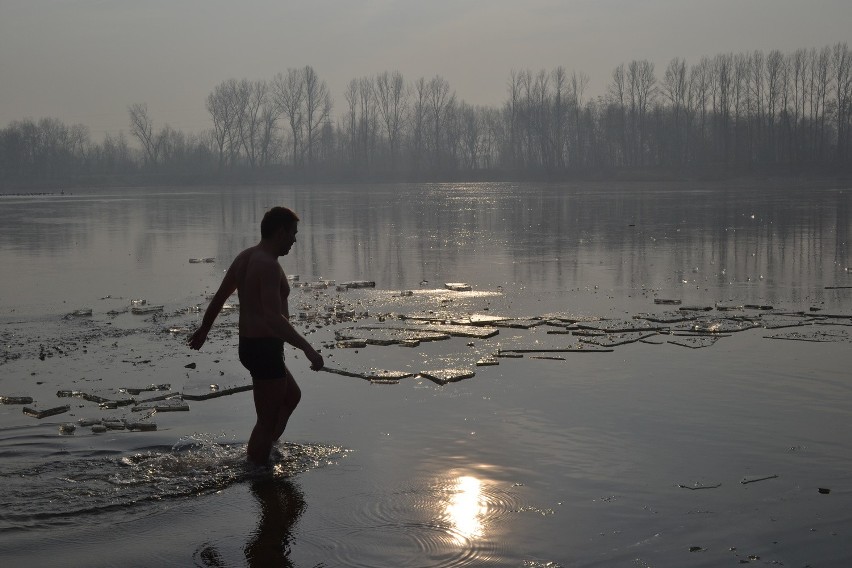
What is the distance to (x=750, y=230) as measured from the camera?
27.3m

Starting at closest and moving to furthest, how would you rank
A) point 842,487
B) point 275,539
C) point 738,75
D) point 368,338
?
1. point 275,539
2. point 842,487
3. point 368,338
4. point 738,75

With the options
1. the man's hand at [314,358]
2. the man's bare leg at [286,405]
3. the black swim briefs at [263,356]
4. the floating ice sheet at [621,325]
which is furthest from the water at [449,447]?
the man's hand at [314,358]

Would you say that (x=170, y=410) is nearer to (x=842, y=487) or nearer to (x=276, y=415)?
(x=276, y=415)

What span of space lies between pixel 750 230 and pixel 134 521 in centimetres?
2439

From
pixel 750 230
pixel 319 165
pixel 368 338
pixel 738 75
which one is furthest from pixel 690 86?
pixel 368 338

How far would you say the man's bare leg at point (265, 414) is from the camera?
21.7 feet

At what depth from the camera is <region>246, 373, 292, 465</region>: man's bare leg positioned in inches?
261

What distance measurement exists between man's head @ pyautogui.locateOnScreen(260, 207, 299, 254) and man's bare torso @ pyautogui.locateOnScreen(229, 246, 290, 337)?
0.40 feet

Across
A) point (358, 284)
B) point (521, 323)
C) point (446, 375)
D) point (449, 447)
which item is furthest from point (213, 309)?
point (358, 284)

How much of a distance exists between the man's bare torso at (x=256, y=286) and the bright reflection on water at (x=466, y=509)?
1677 millimetres

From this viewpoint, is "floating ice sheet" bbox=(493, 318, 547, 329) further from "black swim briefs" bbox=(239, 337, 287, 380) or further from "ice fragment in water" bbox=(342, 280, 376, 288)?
"black swim briefs" bbox=(239, 337, 287, 380)

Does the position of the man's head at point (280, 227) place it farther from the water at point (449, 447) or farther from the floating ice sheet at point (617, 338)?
the floating ice sheet at point (617, 338)

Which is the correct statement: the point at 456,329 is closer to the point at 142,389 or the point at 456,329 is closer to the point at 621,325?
the point at 621,325

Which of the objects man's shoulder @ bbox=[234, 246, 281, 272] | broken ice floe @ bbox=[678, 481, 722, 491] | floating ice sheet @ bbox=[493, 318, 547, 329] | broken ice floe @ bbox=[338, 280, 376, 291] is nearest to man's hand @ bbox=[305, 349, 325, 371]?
man's shoulder @ bbox=[234, 246, 281, 272]
